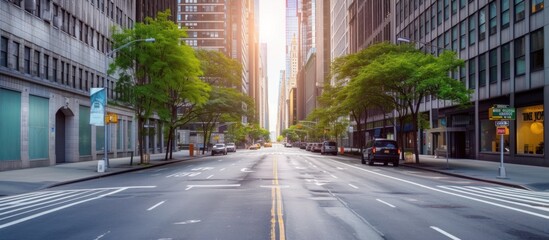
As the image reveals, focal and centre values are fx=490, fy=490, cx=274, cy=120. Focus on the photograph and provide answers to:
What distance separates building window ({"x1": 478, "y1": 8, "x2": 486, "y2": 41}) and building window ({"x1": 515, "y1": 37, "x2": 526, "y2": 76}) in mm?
5915

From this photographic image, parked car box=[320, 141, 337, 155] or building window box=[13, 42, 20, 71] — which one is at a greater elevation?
building window box=[13, 42, 20, 71]

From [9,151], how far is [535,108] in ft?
115

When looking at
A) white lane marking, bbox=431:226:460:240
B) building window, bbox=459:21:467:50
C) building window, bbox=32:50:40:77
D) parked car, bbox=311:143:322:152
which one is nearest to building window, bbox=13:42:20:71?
building window, bbox=32:50:40:77

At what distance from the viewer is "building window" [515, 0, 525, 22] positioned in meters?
35.2

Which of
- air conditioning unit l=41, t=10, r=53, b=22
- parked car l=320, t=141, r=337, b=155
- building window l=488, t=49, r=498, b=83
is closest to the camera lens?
air conditioning unit l=41, t=10, r=53, b=22

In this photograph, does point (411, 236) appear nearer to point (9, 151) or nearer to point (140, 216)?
point (140, 216)

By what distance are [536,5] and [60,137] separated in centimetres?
3784

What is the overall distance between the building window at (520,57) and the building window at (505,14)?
224cm

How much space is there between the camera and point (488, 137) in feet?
138

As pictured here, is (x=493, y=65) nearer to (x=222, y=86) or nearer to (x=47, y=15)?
(x=222, y=86)

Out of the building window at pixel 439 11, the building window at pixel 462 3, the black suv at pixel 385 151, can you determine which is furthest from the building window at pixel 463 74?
the black suv at pixel 385 151

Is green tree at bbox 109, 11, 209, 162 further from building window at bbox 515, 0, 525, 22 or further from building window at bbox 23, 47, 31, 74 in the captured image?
building window at bbox 515, 0, 525, 22

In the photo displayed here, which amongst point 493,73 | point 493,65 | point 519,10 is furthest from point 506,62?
point 519,10

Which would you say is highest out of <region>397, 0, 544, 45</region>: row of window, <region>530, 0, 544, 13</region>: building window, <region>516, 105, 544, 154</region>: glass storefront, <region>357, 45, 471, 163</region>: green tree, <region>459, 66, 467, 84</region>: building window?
<region>397, 0, 544, 45</region>: row of window
